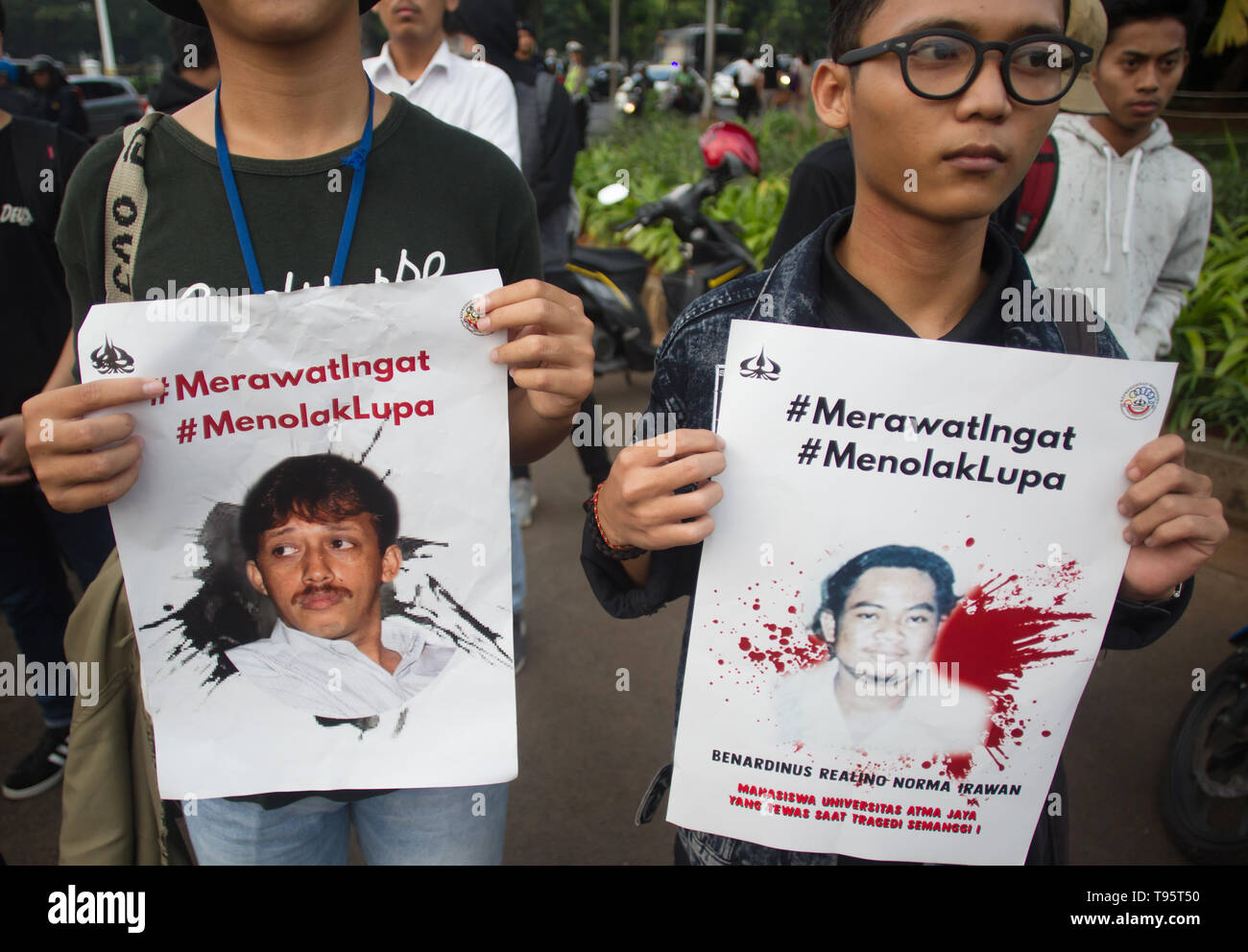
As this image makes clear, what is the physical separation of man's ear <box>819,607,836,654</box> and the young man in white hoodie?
5.82 ft

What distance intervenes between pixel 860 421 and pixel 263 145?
91cm

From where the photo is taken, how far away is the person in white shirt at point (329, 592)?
1.22 meters

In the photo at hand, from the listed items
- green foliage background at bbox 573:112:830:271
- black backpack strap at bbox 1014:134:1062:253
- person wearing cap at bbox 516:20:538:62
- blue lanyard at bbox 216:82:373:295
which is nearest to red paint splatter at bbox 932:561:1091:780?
blue lanyard at bbox 216:82:373:295

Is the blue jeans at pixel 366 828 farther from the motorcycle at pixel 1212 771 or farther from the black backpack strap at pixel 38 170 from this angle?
the motorcycle at pixel 1212 771

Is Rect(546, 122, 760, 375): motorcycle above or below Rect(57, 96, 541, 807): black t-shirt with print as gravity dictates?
above

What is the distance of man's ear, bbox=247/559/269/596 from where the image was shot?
1237 millimetres

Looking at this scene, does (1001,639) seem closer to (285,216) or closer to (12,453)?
(285,216)

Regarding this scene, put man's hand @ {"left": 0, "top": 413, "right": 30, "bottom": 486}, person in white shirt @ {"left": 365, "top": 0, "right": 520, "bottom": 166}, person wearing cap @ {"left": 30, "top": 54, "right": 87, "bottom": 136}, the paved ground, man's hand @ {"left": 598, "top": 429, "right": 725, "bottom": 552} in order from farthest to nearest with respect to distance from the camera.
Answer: person wearing cap @ {"left": 30, "top": 54, "right": 87, "bottom": 136} → person in white shirt @ {"left": 365, "top": 0, "right": 520, "bottom": 166} → the paved ground → man's hand @ {"left": 0, "top": 413, "right": 30, "bottom": 486} → man's hand @ {"left": 598, "top": 429, "right": 725, "bottom": 552}

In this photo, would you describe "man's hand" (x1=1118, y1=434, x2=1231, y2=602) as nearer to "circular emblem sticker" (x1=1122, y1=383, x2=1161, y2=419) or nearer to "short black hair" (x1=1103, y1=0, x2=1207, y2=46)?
"circular emblem sticker" (x1=1122, y1=383, x2=1161, y2=419)

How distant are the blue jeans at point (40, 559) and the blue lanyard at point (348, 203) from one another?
1706 millimetres

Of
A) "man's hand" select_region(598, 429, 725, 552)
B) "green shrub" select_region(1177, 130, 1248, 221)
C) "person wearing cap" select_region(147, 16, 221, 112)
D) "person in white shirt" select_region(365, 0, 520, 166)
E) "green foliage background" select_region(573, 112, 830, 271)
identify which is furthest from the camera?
"green foliage background" select_region(573, 112, 830, 271)

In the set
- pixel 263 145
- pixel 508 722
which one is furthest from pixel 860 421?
pixel 263 145

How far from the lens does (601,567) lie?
1.28m
